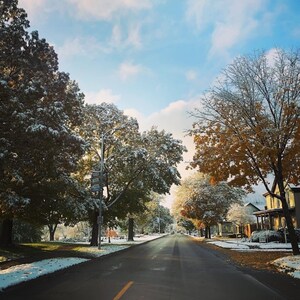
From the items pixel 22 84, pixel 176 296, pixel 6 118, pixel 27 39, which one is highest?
pixel 27 39

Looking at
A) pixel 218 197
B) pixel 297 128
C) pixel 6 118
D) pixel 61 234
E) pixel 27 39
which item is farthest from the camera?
pixel 61 234

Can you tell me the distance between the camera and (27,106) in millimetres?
16172

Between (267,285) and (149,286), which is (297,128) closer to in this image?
(267,285)

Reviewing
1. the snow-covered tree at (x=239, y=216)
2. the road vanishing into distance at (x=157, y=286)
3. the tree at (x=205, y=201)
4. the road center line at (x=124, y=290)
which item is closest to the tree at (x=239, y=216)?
the snow-covered tree at (x=239, y=216)

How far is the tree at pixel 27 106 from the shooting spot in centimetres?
1532

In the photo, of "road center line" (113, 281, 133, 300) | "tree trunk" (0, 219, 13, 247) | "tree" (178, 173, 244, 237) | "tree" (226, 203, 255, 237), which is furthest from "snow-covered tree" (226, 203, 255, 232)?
"road center line" (113, 281, 133, 300)

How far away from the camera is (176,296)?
9.23 metres

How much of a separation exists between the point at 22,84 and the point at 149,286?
34.0ft

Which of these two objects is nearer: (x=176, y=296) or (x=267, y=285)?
(x=176, y=296)

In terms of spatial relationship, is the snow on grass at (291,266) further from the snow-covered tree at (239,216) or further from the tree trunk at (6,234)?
the snow-covered tree at (239,216)

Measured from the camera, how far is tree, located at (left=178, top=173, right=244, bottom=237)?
60969 mm

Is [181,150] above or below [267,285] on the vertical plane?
above

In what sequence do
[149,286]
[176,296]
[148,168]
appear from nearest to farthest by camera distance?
[176,296]
[149,286]
[148,168]

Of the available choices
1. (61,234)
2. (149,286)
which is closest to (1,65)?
(149,286)
